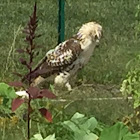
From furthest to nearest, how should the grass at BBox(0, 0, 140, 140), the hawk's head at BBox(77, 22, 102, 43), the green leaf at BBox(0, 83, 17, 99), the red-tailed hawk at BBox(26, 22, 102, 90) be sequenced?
the red-tailed hawk at BBox(26, 22, 102, 90), the hawk's head at BBox(77, 22, 102, 43), the grass at BBox(0, 0, 140, 140), the green leaf at BBox(0, 83, 17, 99)

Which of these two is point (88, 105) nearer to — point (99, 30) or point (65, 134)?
point (99, 30)

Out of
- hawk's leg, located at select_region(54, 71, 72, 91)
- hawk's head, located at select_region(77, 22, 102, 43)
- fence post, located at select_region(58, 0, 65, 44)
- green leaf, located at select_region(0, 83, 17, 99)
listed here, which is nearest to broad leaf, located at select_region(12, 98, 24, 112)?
green leaf, located at select_region(0, 83, 17, 99)

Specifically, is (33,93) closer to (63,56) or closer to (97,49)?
(63,56)

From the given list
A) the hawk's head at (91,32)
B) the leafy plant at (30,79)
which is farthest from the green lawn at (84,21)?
the leafy plant at (30,79)

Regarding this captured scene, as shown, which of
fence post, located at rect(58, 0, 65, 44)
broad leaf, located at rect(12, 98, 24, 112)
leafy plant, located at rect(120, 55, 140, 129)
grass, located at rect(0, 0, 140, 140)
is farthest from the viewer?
fence post, located at rect(58, 0, 65, 44)

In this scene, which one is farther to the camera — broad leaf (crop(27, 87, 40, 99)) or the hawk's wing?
the hawk's wing

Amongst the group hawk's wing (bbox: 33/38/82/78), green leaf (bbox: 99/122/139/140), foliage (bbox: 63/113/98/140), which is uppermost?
green leaf (bbox: 99/122/139/140)

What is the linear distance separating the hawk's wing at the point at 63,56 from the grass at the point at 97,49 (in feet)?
0.59

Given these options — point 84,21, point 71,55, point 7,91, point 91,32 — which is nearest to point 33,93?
point 7,91

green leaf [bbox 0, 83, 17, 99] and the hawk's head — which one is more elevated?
green leaf [bbox 0, 83, 17, 99]

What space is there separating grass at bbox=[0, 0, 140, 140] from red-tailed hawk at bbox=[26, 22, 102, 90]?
19cm

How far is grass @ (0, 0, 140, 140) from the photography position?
6438mm

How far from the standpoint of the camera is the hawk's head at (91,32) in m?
6.58

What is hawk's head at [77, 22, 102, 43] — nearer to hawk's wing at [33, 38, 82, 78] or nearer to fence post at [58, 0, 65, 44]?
hawk's wing at [33, 38, 82, 78]
